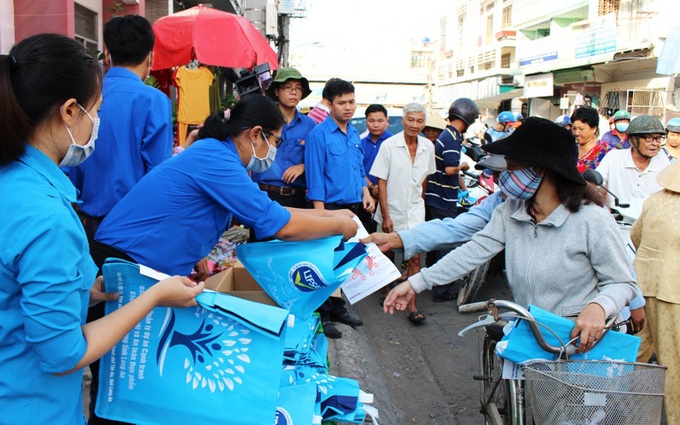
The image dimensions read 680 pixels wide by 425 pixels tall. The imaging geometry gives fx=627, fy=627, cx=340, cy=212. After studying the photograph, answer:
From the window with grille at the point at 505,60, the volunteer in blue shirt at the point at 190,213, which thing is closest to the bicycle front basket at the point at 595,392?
the volunteer in blue shirt at the point at 190,213

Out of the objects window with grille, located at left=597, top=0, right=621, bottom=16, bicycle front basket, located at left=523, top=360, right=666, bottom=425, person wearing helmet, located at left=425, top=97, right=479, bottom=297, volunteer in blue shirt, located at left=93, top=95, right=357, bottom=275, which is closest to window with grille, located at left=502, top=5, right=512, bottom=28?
A: window with grille, located at left=597, top=0, right=621, bottom=16

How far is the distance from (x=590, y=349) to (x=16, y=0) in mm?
5861

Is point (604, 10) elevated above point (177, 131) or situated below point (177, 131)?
above

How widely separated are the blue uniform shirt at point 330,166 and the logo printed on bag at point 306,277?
2696mm

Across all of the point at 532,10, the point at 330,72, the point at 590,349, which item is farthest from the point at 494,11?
the point at 590,349

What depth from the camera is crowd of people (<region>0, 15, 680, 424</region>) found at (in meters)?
1.52

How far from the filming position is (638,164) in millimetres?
5594

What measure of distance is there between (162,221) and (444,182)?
4.61 m

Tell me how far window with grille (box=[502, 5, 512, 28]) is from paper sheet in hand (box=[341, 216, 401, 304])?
132 feet

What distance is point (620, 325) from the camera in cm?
284

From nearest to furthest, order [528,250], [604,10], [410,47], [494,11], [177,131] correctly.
Result: 1. [528,250]
2. [177,131]
3. [604,10]
4. [494,11]
5. [410,47]

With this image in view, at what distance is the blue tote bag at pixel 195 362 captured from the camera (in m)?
2.04

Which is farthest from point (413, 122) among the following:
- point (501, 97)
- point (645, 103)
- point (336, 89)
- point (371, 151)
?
point (501, 97)

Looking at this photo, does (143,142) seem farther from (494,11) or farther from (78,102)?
(494,11)
